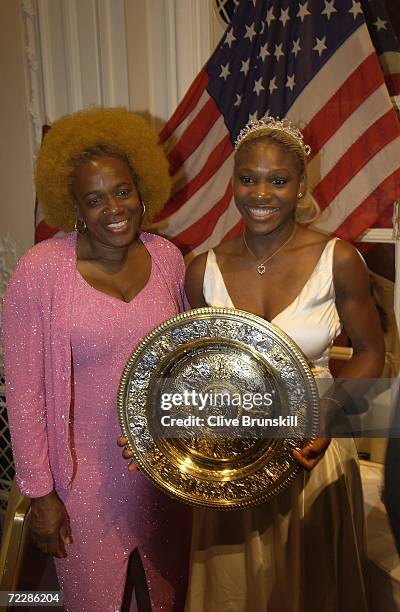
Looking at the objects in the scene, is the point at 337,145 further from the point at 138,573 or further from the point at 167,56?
the point at 138,573

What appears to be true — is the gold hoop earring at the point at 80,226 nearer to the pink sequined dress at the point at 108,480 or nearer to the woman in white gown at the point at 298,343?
the pink sequined dress at the point at 108,480

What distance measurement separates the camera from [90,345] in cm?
104

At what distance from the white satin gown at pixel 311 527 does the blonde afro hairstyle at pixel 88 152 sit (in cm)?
30

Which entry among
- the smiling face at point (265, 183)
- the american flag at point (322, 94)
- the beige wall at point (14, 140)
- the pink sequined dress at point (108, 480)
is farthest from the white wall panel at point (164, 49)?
the smiling face at point (265, 183)

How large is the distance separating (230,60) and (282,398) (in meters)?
0.95

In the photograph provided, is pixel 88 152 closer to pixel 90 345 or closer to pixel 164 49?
pixel 90 345

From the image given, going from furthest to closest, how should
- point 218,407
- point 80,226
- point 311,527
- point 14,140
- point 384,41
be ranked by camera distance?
1. point 14,140
2. point 384,41
3. point 80,226
4. point 311,527
5. point 218,407

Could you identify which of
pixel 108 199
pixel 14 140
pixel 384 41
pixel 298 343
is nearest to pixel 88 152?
pixel 108 199

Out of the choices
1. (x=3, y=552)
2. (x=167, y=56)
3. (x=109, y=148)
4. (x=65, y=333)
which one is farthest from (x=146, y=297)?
(x=167, y=56)

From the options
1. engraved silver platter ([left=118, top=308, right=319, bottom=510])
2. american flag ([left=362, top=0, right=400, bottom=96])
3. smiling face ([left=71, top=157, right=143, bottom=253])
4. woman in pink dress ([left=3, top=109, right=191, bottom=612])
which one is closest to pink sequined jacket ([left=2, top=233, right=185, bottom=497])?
woman in pink dress ([left=3, top=109, right=191, bottom=612])

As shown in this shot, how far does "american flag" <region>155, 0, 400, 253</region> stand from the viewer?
1.29 metres

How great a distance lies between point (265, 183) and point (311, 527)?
0.59 m

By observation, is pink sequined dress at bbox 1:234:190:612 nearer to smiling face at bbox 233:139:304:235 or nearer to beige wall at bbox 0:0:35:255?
smiling face at bbox 233:139:304:235

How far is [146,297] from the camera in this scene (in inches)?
42.4
